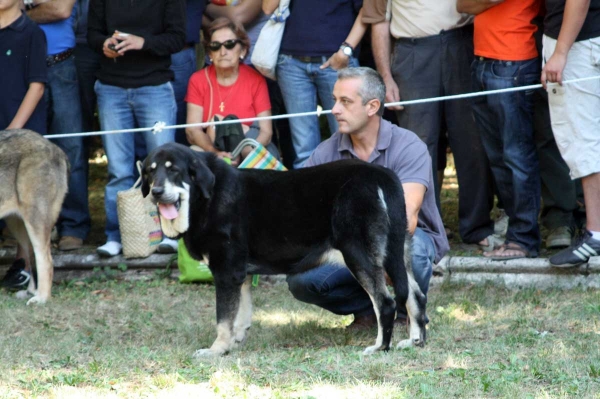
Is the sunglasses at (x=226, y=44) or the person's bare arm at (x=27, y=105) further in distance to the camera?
the sunglasses at (x=226, y=44)

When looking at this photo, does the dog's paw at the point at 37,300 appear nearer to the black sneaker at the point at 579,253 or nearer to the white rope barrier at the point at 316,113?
the white rope barrier at the point at 316,113

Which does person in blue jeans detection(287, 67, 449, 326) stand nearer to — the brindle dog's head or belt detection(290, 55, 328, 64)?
the brindle dog's head

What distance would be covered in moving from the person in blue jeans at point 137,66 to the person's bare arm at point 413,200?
298 cm

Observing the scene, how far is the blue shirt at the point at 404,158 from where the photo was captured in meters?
5.85

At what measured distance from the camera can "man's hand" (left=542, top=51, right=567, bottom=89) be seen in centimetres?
659

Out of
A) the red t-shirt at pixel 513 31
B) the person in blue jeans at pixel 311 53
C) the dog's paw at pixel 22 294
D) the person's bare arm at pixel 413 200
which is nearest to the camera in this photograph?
the person's bare arm at pixel 413 200

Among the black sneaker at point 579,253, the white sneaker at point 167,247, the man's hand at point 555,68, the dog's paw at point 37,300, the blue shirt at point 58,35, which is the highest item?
the man's hand at point 555,68

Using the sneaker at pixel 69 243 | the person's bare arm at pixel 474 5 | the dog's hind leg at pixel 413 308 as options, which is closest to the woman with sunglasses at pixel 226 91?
the sneaker at pixel 69 243

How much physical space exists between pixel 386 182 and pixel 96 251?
4.01 meters

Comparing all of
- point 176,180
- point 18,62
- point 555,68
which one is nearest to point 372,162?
point 176,180

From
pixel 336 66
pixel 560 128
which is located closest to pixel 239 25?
pixel 336 66

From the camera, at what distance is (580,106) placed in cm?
672

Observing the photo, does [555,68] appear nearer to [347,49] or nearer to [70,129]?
[347,49]

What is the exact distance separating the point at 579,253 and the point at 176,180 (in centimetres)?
317
